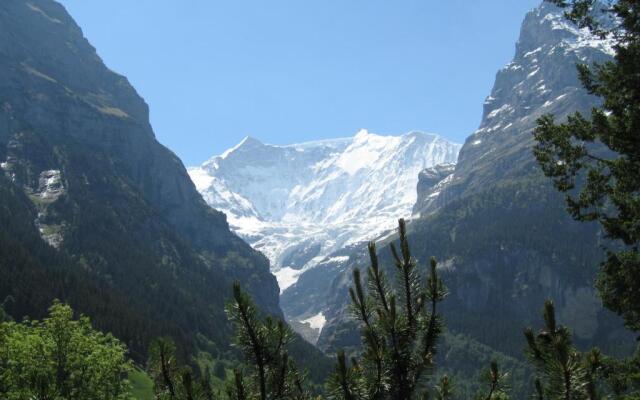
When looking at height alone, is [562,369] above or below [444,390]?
above

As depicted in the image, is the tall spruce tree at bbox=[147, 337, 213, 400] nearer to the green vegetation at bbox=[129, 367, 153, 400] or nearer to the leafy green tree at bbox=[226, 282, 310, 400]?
the leafy green tree at bbox=[226, 282, 310, 400]

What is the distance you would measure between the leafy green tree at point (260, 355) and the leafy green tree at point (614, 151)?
19.2 meters

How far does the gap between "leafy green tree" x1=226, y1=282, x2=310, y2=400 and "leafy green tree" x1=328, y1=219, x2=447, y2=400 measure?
820 mm

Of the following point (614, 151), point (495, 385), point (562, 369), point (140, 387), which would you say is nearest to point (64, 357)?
point (614, 151)

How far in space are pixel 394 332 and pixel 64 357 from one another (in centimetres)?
3423

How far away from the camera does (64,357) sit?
37.6 m

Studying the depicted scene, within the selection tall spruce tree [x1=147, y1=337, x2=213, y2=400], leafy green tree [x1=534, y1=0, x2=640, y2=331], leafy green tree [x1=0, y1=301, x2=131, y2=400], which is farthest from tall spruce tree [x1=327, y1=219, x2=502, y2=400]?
leafy green tree [x1=0, y1=301, x2=131, y2=400]

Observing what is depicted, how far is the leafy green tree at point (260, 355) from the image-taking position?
26.5 feet

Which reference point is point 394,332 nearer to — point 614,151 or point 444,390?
point 444,390

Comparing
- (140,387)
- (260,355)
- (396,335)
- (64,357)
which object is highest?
(64,357)

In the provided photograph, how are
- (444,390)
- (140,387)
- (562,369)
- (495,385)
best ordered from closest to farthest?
(562,369) < (495,385) < (444,390) < (140,387)

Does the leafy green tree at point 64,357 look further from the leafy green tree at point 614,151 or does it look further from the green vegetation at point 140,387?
the green vegetation at point 140,387

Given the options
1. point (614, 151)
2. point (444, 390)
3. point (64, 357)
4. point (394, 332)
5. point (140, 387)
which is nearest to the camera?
point (444, 390)

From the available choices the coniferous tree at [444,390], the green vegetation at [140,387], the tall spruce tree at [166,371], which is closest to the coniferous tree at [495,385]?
the coniferous tree at [444,390]
